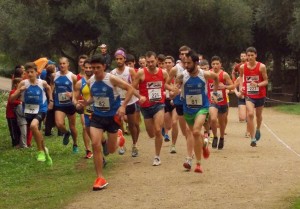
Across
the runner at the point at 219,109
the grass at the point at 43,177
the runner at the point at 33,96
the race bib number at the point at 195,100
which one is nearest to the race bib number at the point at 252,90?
the runner at the point at 219,109

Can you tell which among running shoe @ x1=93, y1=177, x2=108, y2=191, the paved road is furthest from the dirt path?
the paved road

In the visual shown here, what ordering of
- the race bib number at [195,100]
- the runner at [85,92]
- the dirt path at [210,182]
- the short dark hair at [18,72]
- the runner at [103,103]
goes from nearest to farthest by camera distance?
1. the dirt path at [210,182]
2. the runner at [103,103]
3. the race bib number at [195,100]
4. the runner at [85,92]
5. the short dark hair at [18,72]

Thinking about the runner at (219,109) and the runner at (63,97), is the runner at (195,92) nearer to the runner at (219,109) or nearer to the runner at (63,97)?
the runner at (219,109)

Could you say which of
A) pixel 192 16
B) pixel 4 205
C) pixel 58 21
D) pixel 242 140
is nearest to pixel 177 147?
pixel 242 140

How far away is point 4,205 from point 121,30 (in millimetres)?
32885

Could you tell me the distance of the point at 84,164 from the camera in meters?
12.8

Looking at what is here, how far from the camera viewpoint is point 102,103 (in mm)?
10258

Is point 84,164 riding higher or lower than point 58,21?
lower

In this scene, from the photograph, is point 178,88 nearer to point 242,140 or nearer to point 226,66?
point 242,140

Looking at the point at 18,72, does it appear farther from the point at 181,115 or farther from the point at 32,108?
the point at 181,115

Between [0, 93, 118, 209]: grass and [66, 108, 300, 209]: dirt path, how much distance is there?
0.41 m

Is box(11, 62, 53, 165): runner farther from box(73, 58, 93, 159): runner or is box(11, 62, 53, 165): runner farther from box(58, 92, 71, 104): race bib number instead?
box(73, 58, 93, 159): runner

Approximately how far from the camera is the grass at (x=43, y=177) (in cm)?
951

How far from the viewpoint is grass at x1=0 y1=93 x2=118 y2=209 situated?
374 inches
